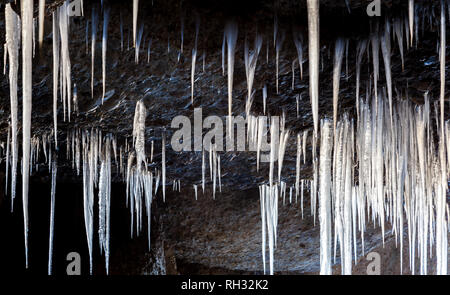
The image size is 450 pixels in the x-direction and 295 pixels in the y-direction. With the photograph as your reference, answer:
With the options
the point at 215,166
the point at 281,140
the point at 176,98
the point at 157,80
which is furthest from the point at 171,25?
the point at 215,166

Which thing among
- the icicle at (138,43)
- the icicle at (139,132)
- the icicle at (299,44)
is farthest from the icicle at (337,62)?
the icicle at (139,132)

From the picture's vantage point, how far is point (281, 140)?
3977 millimetres

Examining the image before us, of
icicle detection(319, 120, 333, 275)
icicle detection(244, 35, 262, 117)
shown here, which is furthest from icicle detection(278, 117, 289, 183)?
icicle detection(244, 35, 262, 117)

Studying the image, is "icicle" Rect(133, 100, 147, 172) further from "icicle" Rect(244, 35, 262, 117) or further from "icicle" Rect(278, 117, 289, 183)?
"icicle" Rect(278, 117, 289, 183)

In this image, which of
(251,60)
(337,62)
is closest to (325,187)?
(337,62)

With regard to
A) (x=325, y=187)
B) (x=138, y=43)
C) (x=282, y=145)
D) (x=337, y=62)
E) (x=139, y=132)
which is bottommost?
(x=325, y=187)

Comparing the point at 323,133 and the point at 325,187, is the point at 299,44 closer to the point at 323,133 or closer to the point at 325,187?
the point at 323,133

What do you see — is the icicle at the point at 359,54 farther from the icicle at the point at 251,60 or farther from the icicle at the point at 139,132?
the icicle at the point at 139,132

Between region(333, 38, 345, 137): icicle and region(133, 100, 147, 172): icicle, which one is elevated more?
region(333, 38, 345, 137): icicle

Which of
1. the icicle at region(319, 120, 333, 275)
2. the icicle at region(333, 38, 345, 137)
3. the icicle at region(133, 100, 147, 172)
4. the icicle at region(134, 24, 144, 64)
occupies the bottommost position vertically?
→ the icicle at region(319, 120, 333, 275)

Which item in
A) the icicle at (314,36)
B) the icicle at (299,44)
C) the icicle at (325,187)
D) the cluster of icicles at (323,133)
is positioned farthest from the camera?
the icicle at (325,187)

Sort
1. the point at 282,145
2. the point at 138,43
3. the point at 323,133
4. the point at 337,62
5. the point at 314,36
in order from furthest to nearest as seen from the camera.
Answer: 1. the point at 282,145
2. the point at 323,133
3. the point at 337,62
4. the point at 138,43
5. the point at 314,36
